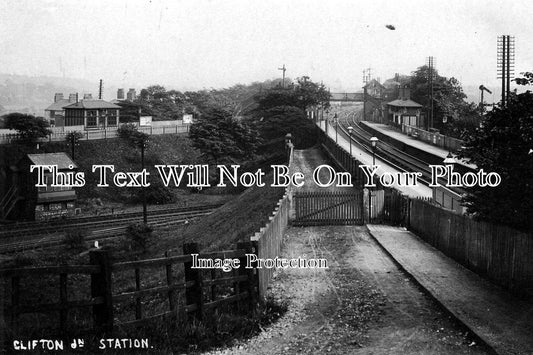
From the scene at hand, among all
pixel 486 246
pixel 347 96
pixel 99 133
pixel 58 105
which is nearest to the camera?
pixel 486 246

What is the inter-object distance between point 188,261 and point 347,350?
294 cm

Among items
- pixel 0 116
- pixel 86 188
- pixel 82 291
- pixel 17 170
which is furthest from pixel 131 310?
pixel 0 116

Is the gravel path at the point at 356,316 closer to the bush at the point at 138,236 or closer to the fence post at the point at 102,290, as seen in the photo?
the fence post at the point at 102,290

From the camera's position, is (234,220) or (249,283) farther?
(234,220)

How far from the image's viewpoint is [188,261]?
29.8ft

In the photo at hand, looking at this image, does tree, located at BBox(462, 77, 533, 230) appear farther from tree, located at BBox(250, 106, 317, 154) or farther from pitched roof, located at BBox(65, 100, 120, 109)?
pitched roof, located at BBox(65, 100, 120, 109)

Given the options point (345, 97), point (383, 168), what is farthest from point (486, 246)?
point (345, 97)

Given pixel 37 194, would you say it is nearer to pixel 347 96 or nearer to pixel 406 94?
pixel 406 94

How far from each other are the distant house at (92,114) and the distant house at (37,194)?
24.4 meters

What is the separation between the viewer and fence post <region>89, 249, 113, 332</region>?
7.68 meters

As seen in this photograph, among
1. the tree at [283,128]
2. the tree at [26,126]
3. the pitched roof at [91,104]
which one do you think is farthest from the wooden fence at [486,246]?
the pitched roof at [91,104]

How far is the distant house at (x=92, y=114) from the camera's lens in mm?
72250

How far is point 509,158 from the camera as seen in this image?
38.1 feet

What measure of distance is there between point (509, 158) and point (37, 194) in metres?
39.4
